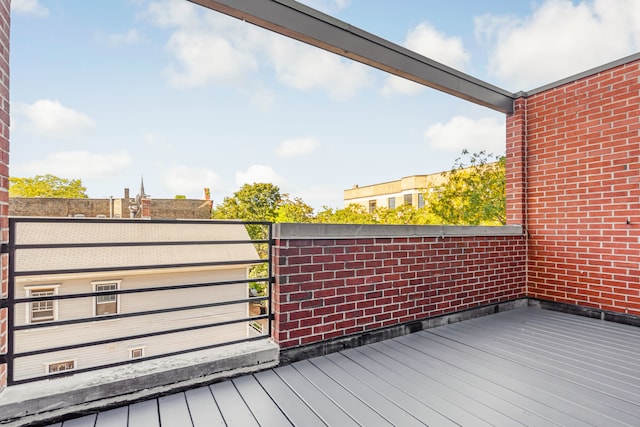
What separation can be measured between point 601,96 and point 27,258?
942 centimetres

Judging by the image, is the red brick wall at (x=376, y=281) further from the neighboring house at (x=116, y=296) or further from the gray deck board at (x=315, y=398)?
the neighboring house at (x=116, y=296)

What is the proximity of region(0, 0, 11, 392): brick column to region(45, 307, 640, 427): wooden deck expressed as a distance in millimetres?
513

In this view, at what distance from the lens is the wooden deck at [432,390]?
151 centimetres

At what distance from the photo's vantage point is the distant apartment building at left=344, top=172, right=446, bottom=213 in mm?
20062

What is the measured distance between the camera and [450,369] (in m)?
2.05

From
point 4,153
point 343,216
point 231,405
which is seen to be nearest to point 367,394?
point 231,405

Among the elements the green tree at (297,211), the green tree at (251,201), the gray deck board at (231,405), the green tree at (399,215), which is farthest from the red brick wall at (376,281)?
the green tree at (251,201)

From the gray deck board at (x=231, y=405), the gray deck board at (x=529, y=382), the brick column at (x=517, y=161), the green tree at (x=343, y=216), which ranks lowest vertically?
the gray deck board at (x=529, y=382)

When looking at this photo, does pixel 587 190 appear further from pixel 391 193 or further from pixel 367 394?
pixel 391 193

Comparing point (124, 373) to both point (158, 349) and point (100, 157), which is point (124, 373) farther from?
point (100, 157)

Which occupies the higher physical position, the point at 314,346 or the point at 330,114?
the point at 330,114

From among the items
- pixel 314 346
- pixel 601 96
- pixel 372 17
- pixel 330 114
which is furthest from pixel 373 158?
pixel 314 346

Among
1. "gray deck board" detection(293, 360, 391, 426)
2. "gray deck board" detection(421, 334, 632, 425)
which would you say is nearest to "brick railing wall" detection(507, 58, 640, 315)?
"gray deck board" detection(421, 334, 632, 425)

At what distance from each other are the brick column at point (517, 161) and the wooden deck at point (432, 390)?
153 centimetres
